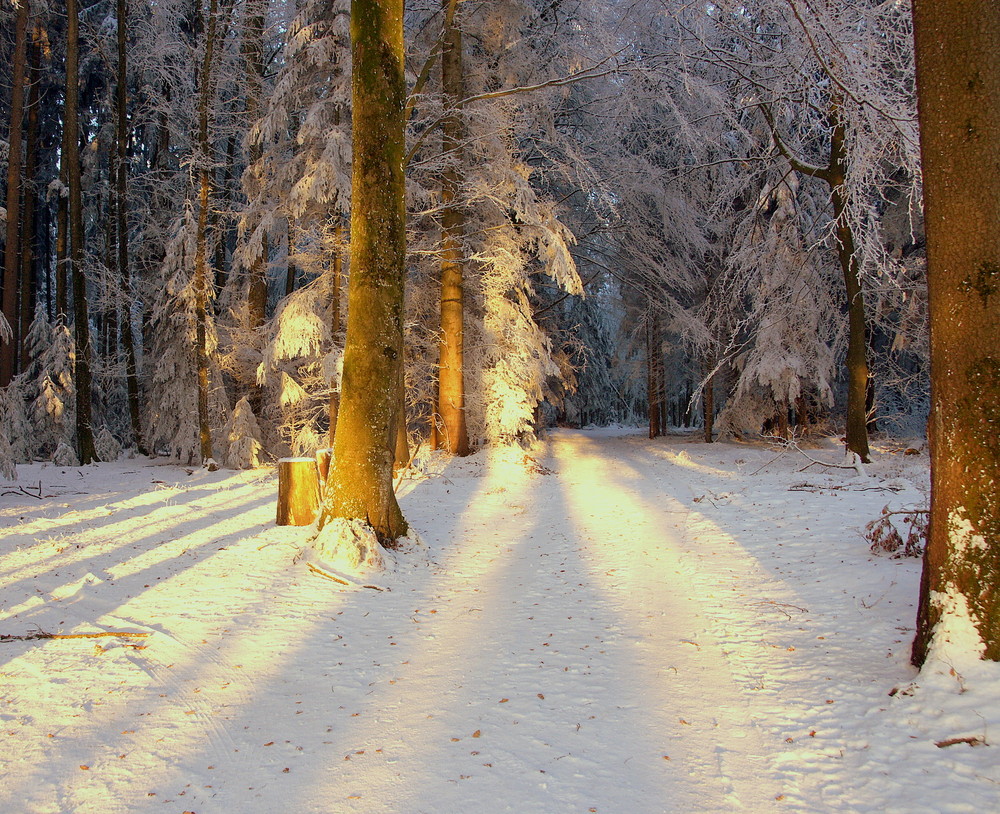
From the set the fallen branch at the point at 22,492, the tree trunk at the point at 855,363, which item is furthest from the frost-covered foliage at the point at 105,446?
the tree trunk at the point at 855,363

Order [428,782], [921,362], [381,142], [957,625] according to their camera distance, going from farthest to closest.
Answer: [921,362] < [381,142] < [957,625] < [428,782]

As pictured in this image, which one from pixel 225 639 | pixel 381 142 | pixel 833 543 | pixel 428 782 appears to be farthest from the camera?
pixel 381 142

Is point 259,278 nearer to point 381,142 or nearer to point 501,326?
point 501,326

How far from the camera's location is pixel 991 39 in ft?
10.7

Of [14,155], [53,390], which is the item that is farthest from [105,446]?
[14,155]

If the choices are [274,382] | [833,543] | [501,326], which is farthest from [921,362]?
[274,382]

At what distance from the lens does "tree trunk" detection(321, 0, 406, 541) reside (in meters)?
6.50

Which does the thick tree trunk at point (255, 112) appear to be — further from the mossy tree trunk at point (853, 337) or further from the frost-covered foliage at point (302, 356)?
the mossy tree trunk at point (853, 337)

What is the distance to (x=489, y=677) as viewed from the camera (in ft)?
12.6

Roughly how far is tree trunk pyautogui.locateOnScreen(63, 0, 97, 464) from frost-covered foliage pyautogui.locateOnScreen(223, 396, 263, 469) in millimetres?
4024

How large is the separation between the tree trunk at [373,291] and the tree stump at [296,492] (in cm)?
119

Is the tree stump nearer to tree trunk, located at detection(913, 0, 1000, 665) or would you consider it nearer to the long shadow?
the long shadow

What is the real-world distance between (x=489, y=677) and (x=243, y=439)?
1263 cm

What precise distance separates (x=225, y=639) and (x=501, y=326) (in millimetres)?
10531
